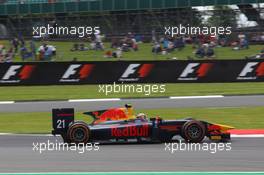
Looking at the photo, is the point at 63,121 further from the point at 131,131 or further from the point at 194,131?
the point at 194,131

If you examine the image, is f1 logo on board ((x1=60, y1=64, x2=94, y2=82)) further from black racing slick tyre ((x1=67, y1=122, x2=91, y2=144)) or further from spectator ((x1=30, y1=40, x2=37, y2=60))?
black racing slick tyre ((x1=67, y1=122, x2=91, y2=144))

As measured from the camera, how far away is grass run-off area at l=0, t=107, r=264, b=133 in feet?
43.3

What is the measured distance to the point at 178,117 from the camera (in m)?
14.8

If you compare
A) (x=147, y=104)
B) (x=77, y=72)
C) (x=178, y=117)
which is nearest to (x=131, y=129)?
(x=178, y=117)

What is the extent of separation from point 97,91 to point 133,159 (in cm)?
1198

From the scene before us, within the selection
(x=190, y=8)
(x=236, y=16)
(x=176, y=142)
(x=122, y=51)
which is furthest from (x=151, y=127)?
(x=190, y=8)

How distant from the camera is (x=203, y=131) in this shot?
10.2 meters

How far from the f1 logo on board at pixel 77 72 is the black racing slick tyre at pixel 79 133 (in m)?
10.6

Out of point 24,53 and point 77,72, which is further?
point 24,53

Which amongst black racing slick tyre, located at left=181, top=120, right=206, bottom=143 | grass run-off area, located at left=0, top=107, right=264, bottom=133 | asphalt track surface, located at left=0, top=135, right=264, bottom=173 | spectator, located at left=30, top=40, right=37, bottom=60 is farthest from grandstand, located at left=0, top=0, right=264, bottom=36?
asphalt track surface, located at left=0, top=135, right=264, bottom=173

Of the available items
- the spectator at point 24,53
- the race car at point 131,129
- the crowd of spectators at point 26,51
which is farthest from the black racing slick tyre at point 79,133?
the spectator at point 24,53

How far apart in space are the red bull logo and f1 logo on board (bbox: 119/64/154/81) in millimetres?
10447

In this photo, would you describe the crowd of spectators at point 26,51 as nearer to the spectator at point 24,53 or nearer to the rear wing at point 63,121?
the spectator at point 24,53

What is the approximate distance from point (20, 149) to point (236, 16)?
15869 mm
